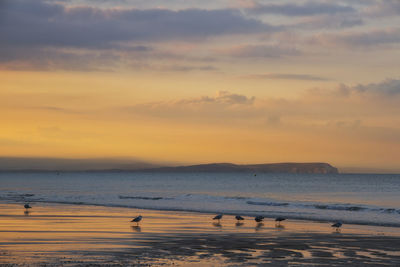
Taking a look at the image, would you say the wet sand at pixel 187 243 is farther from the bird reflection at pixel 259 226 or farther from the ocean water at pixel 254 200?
the ocean water at pixel 254 200

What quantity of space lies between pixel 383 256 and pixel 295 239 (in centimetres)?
517

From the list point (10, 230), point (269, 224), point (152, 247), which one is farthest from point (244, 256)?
point (269, 224)

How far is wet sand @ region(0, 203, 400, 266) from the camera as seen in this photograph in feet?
56.5

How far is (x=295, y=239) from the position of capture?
2361cm

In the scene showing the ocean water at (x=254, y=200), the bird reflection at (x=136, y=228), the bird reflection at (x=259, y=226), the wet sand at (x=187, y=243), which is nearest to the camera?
the wet sand at (x=187, y=243)

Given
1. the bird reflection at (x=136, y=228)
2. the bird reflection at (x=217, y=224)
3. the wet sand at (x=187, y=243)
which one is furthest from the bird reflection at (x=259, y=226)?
the bird reflection at (x=136, y=228)

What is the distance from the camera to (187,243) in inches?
848

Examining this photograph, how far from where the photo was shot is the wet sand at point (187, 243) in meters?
17.2

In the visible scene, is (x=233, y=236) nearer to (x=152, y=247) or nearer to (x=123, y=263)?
(x=152, y=247)

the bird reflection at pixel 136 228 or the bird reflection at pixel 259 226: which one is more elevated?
the bird reflection at pixel 136 228

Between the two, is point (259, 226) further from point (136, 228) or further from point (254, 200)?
point (254, 200)

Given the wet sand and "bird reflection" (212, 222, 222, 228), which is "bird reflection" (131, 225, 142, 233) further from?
"bird reflection" (212, 222, 222, 228)

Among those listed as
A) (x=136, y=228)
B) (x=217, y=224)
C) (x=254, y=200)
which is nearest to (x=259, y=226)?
(x=217, y=224)

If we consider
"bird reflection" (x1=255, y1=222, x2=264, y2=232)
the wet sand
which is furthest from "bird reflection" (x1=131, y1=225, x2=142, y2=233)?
"bird reflection" (x1=255, y1=222, x2=264, y2=232)
